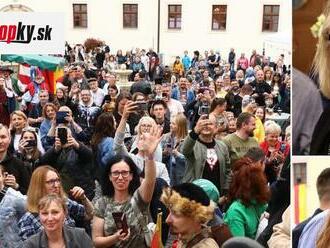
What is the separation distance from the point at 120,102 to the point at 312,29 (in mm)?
4663

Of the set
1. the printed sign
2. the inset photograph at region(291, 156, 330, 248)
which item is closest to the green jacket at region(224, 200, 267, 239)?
the inset photograph at region(291, 156, 330, 248)

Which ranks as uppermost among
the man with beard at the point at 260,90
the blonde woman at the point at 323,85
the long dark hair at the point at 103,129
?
the blonde woman at the point at 323,85

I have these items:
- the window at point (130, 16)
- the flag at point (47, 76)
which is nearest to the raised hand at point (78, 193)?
the flag at point (47, 76)

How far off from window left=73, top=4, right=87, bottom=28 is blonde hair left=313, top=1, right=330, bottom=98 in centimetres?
3010

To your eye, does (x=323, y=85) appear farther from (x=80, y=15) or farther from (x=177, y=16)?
(x=80, y=15)

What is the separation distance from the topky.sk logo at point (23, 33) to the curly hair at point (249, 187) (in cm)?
240

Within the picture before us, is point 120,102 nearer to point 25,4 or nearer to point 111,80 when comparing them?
point 111,80

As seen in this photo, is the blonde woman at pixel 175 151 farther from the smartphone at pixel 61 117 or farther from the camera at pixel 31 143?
the camera at pixel 31 143

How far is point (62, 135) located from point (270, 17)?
85.9 ft

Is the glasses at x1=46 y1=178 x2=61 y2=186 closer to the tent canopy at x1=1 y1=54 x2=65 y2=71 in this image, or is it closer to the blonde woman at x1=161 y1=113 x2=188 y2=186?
the blonde woman at x1=161 y1=113 x2=188 y2=186

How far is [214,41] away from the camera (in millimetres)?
29359

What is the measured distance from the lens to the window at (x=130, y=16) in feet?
101

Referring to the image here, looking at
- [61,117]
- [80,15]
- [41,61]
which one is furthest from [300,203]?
[80,15]

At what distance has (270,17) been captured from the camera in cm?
2927
